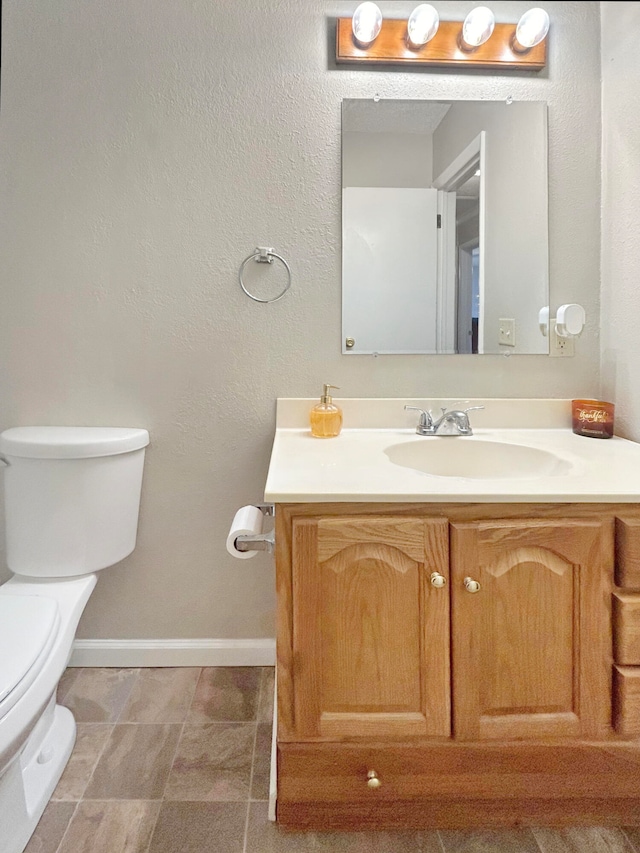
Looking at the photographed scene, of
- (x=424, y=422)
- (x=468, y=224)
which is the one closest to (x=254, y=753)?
(x=424, y=422)

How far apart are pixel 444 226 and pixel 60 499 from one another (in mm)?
1272

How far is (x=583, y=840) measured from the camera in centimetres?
116

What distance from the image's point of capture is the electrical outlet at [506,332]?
1.64 meters

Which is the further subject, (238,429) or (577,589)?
(238,429)

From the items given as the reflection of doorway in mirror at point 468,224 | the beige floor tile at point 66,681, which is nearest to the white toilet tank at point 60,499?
the beige floor tile at point 66,681

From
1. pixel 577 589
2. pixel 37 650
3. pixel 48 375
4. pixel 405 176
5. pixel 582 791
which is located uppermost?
pixel 405 176

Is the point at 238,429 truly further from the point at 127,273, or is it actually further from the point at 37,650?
the point at 37,650

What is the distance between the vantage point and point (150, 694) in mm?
1599

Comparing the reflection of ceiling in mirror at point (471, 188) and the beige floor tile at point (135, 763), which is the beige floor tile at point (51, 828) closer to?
the beige floor tile at point (135, 763)

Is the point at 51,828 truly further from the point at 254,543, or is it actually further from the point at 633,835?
the point at 633,835

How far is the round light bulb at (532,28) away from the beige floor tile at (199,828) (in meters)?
2.05

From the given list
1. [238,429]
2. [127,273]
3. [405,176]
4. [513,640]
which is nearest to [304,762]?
[513,640]

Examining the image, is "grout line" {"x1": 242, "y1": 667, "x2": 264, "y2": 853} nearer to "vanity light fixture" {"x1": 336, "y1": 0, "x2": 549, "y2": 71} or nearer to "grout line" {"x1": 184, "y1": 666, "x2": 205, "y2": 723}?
"grout line" {"x1": 184, "y1": 666, "x2": 205, "y2": 723}

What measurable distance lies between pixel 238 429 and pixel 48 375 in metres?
0.56
